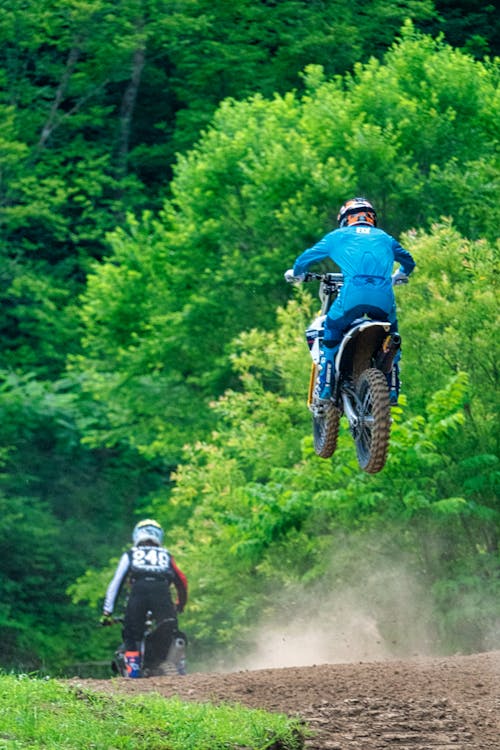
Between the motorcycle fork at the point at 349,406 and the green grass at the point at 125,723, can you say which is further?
the motorcycle fork at the point at 349,406

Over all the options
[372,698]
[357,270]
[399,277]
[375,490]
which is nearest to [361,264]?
[357,270]

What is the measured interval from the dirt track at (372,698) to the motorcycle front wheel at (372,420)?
1697mm

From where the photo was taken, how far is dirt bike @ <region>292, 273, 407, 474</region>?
1173cm

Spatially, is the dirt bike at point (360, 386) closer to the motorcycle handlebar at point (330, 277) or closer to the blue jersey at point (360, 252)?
the motorcycle handlebar at point (330, 277)

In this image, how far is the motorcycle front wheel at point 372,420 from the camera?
1170 cm

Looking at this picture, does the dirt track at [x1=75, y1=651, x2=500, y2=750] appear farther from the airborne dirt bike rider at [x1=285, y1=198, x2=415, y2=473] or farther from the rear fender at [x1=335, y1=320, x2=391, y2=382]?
the rear fender at [x1=335, y1=320, x2=391, y2=382]

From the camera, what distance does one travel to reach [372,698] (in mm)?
12062

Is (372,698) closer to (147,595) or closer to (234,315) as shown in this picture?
(147,595)

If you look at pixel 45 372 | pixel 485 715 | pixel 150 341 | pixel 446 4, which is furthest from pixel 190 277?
pixel 485 715

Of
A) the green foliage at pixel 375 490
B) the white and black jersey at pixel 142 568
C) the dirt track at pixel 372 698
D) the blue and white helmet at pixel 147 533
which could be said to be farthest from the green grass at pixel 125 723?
the green foliage at pixel 375 490

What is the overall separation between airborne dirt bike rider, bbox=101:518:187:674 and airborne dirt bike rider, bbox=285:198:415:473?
14.3 feet

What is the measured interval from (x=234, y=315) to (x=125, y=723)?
24284 millimetres

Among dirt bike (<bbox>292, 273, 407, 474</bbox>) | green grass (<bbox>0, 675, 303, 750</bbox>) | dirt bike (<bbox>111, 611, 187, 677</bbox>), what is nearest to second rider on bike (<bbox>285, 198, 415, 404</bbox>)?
dirt bike (<bbox>292, 273, 407, 474</bbox>)

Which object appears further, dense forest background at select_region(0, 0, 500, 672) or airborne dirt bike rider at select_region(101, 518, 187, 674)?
dense forest background at select_region(0, 0, 500, 672)
